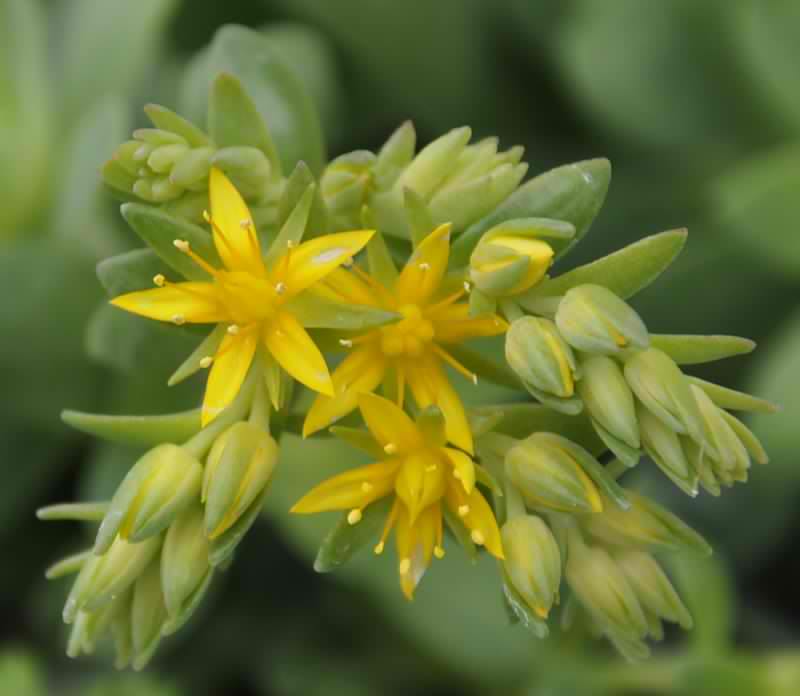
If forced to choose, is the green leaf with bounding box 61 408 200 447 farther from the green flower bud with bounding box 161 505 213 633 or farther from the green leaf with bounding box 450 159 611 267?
the green leaf with bounding box 450 159 611 267

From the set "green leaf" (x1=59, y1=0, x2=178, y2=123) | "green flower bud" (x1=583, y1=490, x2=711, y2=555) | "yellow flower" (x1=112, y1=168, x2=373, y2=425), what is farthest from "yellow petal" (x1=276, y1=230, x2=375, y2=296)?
"green leaf" (x1=59, y1=0, x2=178, y2=123)

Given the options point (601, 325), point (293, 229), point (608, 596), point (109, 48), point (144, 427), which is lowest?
point (109, 48)

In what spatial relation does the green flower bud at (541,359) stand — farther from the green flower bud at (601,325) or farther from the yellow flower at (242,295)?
the yellow flower at (242,295)

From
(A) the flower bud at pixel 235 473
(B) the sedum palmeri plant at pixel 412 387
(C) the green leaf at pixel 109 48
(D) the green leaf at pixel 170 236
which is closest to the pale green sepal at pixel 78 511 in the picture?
(B) the sedum palmeri plant at pixel 412 387

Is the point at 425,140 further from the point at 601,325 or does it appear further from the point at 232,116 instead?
the point at 601,325

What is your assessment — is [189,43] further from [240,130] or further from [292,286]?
[292,286]

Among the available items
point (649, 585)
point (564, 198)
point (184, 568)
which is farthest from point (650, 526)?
point (184, 568)
